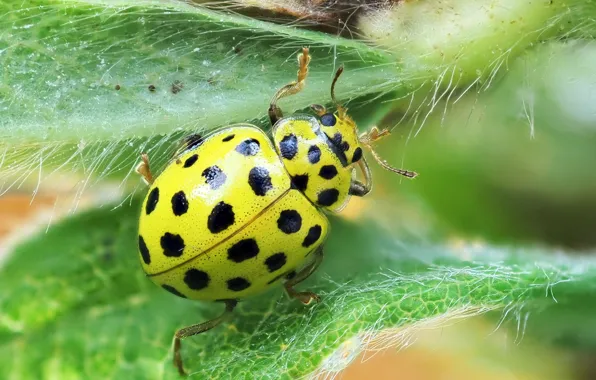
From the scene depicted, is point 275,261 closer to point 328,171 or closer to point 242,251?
point 242,251

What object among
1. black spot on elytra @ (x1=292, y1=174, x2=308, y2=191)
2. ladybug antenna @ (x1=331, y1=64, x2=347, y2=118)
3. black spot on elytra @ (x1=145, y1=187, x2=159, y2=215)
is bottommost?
black spot on elytra @ (x1=292, y1=174, x2=308, y2=191)

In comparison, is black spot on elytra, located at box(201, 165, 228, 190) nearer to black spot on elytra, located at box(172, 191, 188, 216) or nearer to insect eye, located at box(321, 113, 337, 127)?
black spot on elytra, located at box(172, 191, 188, 216)

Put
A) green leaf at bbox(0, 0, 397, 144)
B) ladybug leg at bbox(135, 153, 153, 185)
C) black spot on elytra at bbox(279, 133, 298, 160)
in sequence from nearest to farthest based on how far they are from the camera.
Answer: green leaf at bbox(0, 0, 397, 144) < ladybug leg at bbox(135, 153, 153, 185) < black spot on elytra at bbox(279, 133, 298, 160)

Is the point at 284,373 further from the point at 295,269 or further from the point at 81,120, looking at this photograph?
the point at 81,120

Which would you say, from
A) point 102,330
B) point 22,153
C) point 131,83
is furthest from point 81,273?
point 131,83

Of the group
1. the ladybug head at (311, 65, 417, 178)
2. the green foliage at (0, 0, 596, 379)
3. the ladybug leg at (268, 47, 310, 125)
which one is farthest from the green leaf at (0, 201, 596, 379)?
the ladybug leg at (268, 47, 310, 125)

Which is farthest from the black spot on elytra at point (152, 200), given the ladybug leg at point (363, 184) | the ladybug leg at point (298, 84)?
the ladybug leg at point (363, 184)

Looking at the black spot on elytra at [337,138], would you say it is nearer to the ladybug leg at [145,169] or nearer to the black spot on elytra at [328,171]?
the black spot on elytra at [328,171]

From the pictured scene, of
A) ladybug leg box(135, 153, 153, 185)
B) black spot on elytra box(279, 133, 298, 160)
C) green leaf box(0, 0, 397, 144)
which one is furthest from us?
black spot on elytra box(279, 133, 298, 160)
